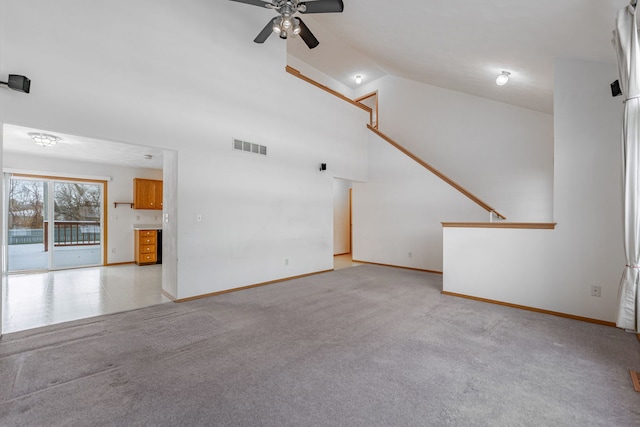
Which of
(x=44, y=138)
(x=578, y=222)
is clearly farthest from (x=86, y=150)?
(x=578, y=222)

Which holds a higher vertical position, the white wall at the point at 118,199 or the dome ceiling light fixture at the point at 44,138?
the dome ceiling light fixture at the point at 44,138

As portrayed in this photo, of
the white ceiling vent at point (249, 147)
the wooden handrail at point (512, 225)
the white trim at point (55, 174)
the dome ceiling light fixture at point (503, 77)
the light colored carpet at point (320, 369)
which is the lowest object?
the light colored carpet at point (320, 369)

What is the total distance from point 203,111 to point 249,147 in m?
0.85

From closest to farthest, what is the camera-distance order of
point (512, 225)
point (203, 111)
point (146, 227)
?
point (512, 225) → point (203, 111) → point (146, 227)

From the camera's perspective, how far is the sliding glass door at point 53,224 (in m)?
5.75

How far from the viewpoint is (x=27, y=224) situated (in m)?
5.83

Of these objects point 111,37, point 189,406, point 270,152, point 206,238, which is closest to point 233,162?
point 270,152

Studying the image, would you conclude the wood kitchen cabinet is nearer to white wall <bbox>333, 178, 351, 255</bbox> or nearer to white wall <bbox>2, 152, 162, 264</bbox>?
white wall <bbox>2, 152, 162, 264</bbox>

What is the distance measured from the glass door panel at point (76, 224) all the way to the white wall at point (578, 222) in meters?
8.15

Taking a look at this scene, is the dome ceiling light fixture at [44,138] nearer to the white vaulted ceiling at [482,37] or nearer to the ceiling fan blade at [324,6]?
the white vaulted ceiling at [482,37]

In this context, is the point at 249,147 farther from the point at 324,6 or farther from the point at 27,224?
the point at 27,224

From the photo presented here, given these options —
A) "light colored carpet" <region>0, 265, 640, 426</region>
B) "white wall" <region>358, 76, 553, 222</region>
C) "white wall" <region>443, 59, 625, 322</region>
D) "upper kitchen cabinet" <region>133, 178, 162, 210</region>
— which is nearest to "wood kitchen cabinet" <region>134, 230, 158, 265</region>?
"upper kitchen cabinet" <region>133, 178, 162, 210</region>

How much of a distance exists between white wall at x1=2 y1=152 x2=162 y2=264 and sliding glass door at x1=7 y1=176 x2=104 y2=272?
0.69 ft

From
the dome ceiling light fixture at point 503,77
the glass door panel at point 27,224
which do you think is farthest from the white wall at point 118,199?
the dome ceiling light fixture at point 503,77
